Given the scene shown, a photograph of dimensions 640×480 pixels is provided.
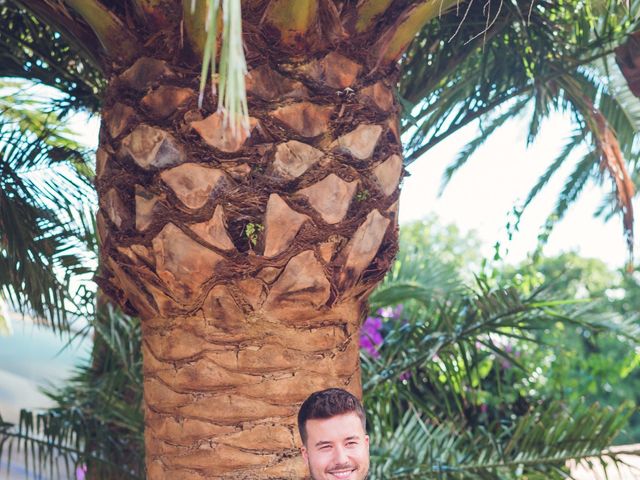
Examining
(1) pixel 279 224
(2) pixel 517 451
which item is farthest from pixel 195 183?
(2) pixel 517 451

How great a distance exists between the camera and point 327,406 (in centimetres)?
266

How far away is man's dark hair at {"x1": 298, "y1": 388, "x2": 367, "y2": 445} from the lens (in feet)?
8.68

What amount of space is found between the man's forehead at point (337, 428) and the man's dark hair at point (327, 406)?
0.01 metres

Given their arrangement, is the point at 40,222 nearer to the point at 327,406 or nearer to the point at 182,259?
the point at 182,259

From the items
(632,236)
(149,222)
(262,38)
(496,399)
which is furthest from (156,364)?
(496,399)

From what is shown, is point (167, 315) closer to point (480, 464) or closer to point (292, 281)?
point (292, 281)

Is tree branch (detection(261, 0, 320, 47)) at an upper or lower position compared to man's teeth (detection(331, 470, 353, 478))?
upper

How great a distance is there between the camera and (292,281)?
2826 millimetres

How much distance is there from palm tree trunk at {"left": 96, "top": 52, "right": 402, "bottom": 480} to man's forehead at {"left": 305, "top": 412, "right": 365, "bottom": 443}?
10.8 inches

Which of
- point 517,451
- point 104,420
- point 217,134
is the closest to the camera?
point 217,134

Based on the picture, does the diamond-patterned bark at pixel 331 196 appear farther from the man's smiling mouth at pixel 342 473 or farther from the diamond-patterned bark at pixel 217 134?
the man's smiling mouth at pixel 342 473

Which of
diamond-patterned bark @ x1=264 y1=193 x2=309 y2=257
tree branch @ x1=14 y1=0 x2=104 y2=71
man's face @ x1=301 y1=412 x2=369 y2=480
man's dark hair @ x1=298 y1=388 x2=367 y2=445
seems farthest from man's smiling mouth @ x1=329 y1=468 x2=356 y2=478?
tree branch @ x1=14 y1=0 x2=104 y2=71

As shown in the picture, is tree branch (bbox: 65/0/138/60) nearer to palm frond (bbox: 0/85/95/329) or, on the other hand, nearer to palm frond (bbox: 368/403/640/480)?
palm frond (bbox: 0/85/95/329)

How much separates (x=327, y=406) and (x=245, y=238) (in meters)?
0.56
